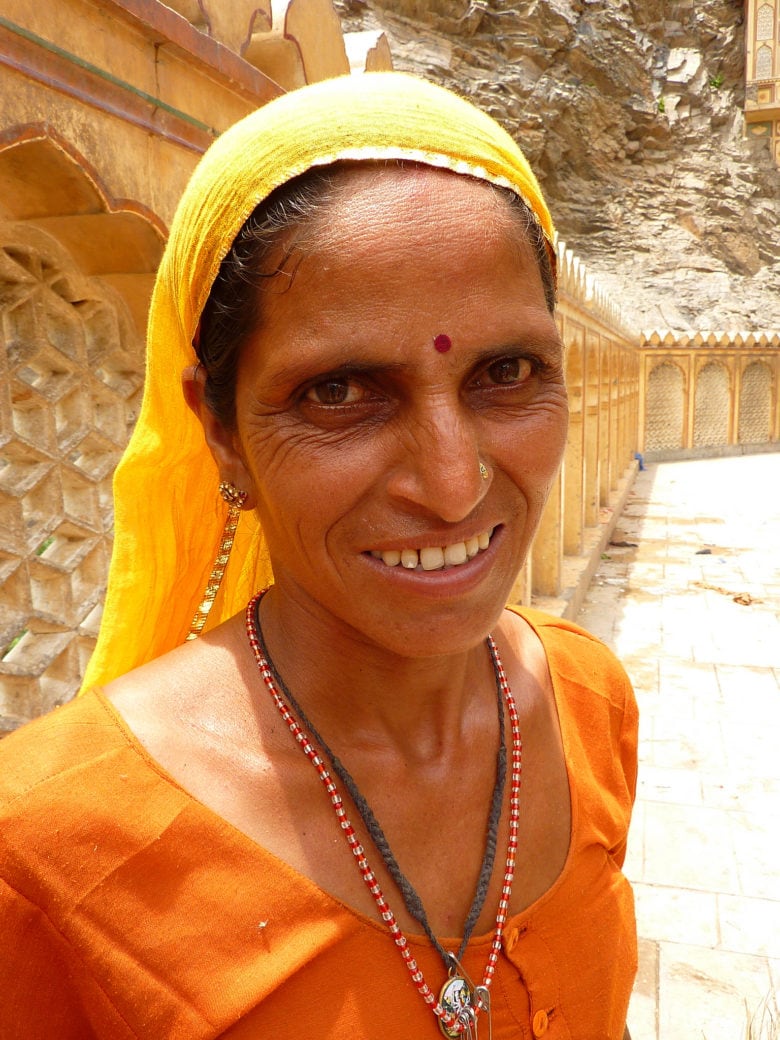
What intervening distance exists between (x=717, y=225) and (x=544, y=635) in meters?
28.4

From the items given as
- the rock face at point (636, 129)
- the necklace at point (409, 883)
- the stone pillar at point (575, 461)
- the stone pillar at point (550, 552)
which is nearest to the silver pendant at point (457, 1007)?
the necklace at point (409, 883)

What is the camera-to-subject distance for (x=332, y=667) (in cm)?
117

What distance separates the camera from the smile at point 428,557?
3.19 feet

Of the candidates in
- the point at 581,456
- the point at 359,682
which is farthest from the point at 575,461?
the point at 359,682

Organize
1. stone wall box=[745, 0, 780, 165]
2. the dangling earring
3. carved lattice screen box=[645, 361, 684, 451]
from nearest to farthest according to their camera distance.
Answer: the dangling earring
carved lattice screen box=[645, 361, 684, 451]
stone wall box=[745, 0, 780, 165]

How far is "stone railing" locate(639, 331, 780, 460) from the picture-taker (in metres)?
18.8

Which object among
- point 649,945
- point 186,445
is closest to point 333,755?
point 186,445

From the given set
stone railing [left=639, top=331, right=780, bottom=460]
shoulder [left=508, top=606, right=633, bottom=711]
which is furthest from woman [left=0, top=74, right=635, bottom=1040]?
stone railing [left=639, top=331, right=780, bottom=460]

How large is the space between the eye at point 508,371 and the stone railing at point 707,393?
18395 mm

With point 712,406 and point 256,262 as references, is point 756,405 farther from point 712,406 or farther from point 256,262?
point 256,262

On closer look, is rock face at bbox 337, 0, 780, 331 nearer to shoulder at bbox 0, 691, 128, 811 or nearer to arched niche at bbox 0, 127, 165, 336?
arched niche at bbox 0, 127, 165, 336

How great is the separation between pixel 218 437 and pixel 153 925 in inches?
23.7

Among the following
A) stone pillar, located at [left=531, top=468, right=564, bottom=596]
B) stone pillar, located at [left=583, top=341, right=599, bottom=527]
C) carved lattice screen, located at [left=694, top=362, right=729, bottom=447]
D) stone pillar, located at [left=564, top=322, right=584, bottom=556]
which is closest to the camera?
stone pillar, located at [left=531, top=468, right=564, bottom=596]

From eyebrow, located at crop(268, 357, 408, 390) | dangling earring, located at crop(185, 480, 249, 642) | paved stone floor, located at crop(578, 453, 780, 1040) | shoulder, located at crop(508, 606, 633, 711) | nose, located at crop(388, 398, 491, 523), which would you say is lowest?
paved stone floor, located at crop(578, 453, 780, 1040)
